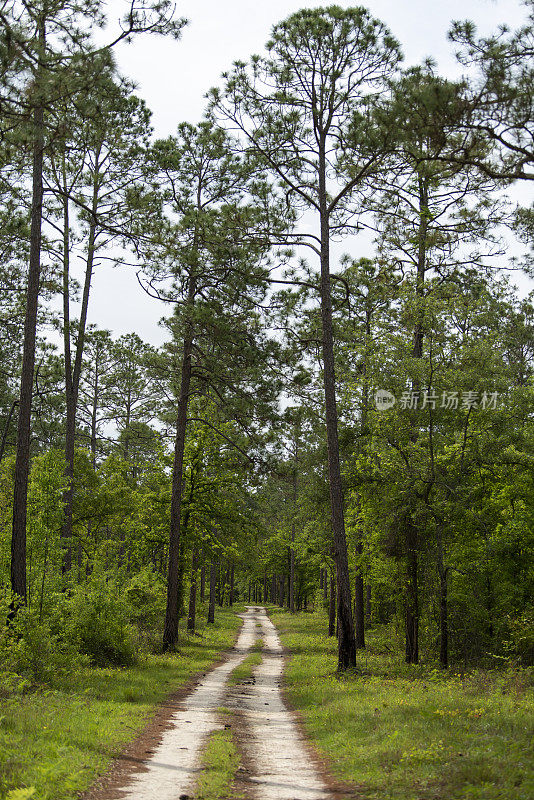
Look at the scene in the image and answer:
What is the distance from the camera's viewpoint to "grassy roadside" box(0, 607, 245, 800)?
21.9 ft

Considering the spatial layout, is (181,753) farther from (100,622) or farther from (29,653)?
(100,622)

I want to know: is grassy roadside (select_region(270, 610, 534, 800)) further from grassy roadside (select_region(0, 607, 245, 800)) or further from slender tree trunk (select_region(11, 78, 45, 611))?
slender tree trunk (select_region(11, 78, 45, 611))

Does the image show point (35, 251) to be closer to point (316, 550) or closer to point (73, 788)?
point (73, 788)

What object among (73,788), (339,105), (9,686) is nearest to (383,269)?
(339,105)

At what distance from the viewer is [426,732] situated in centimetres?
855

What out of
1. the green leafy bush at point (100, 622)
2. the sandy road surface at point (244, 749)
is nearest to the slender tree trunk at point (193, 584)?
the green leafy bush at point (100, 622)

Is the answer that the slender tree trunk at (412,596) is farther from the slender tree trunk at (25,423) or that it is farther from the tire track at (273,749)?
the slender tree trunk at (25,423)

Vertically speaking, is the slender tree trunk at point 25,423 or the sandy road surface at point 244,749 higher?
the slender tree trunk at point 25,423

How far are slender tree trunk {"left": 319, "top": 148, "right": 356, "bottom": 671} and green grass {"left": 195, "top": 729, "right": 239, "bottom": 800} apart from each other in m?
7.08

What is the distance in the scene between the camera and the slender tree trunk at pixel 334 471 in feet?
54.6

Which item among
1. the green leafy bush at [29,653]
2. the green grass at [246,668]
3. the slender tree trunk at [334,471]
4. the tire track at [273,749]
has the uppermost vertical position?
the slender tree trunk at [334,471]

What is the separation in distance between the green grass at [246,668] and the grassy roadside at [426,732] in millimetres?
2113

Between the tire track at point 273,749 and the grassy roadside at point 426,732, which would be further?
the tire track at point 273,749

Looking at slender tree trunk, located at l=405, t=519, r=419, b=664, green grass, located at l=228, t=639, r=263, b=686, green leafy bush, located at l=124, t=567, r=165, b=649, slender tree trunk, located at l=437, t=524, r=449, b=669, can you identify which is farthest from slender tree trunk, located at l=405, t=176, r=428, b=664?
green leafy bush, located at l=124, t=567, r=165, b=649
